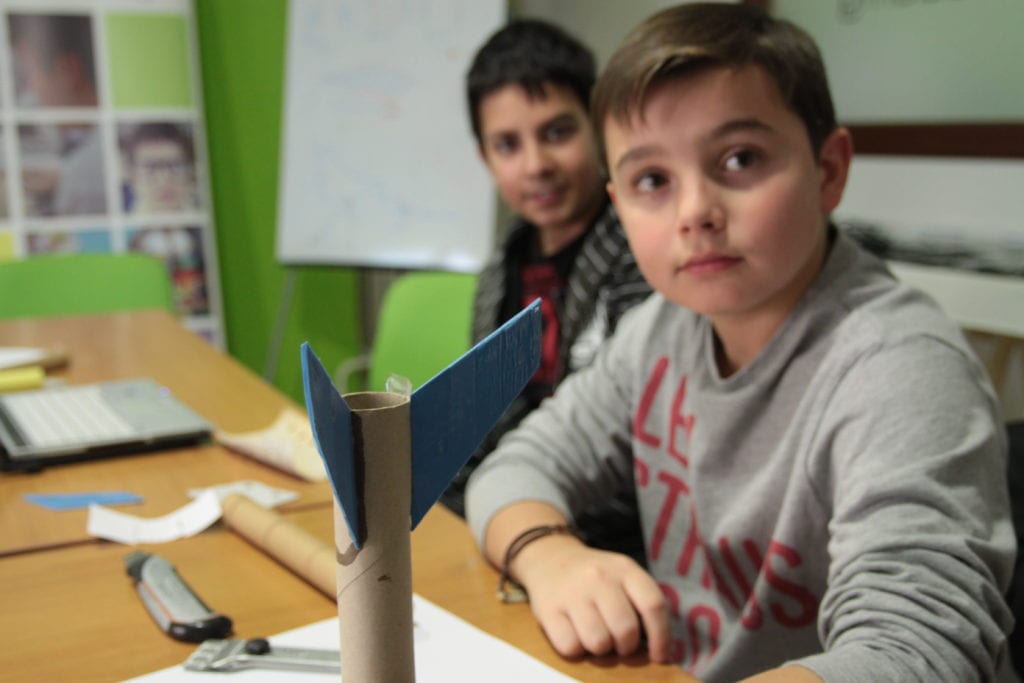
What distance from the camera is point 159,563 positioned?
34.2 inches

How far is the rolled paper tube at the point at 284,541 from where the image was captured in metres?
0.83

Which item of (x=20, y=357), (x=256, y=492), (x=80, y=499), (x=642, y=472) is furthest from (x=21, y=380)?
(x=642, y=472)

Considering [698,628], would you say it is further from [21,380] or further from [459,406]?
[21,380]

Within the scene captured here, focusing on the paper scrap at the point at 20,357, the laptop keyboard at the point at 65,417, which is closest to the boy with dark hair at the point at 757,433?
the laptop keyboard at the point at 65,417

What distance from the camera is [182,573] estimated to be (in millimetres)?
878

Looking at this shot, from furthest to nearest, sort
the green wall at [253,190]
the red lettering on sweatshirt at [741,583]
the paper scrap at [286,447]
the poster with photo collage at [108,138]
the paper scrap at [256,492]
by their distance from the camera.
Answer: the green wall at [253,190]
the poster with photo collage at [108,138]
the paper scrap at [286,447]
the paper scrap at [256,492]
the red lettering on sweatshirt at [741,583]

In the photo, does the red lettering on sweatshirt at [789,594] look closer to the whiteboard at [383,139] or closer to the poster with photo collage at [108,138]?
the whiteboard at [383,139]

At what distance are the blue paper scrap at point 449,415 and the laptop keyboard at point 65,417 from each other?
2.84 feet

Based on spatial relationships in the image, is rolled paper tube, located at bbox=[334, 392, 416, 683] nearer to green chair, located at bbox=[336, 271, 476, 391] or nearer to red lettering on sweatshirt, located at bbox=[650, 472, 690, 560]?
red lettering on sweatshirt, located at bbox=[650, 472, 690, 560]

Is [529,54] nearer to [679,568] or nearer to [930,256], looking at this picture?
[930,256]

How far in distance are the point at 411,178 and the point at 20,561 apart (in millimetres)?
2145

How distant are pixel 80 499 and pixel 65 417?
11.1 inches

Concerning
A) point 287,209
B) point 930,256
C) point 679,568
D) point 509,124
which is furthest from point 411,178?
point 679,568

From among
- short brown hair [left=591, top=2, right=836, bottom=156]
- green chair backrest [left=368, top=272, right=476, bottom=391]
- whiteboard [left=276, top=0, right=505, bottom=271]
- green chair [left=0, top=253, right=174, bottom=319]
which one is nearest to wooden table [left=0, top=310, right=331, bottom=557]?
green chair [left=0, top=253, right=174, bottom=319]
